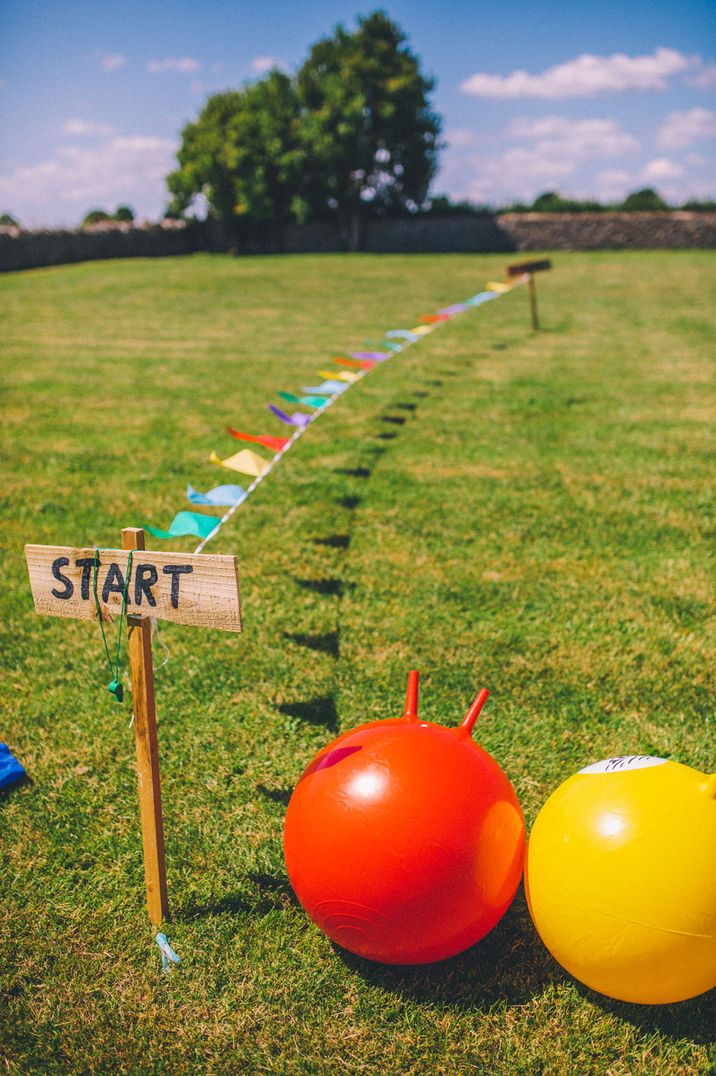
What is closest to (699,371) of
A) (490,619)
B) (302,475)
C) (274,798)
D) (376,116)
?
(302,475)

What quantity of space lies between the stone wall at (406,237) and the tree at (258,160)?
1611mm

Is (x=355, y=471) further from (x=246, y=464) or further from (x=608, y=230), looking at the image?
(x=608, y=230)

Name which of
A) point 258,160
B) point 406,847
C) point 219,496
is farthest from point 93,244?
point 406,847

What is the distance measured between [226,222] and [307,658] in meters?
44.6

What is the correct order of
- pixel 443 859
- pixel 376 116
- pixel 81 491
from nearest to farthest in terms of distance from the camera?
pixel 443 859, pixel 81 491, pixel 376 116

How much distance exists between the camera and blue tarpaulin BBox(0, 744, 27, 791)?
333 cm

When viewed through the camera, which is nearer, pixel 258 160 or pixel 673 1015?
pixel 673 1015

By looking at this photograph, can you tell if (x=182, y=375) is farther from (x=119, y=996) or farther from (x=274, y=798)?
(x=119, y=996)

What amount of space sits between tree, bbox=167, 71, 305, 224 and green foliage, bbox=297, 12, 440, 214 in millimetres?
1091

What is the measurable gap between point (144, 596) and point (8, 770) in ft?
5.08

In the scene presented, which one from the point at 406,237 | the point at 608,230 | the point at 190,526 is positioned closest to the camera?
the point at 190,526

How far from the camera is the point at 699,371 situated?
1090cm

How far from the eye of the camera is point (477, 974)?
252 centimetres

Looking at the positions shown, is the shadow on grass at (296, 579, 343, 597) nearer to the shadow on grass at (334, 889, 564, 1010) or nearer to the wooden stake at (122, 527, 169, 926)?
the wooden stake at (122, 527, 169, 926)
